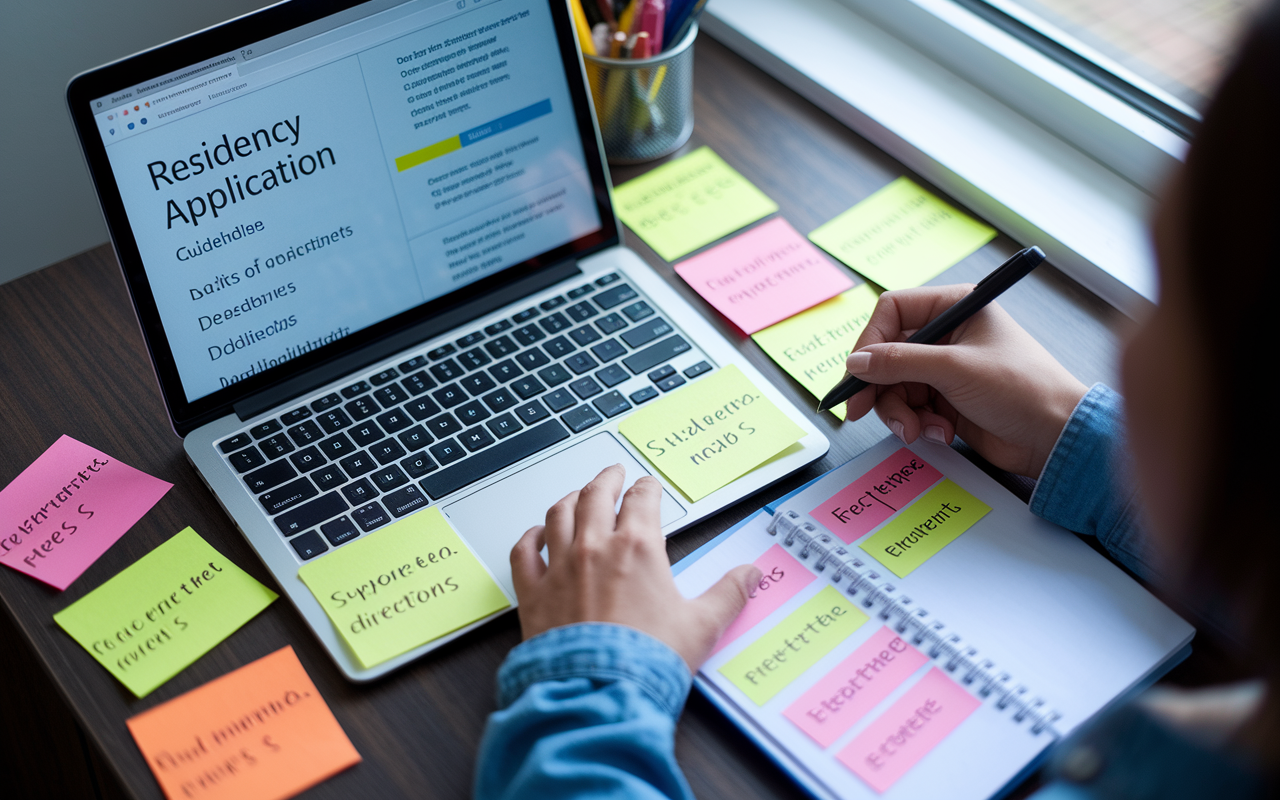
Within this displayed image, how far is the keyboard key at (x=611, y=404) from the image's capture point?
76 cm

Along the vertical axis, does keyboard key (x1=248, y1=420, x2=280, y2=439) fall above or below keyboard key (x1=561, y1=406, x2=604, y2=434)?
above

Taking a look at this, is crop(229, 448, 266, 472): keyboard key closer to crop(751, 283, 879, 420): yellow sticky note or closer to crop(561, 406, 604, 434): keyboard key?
crop(561, 406, 604, 434): keyboard key

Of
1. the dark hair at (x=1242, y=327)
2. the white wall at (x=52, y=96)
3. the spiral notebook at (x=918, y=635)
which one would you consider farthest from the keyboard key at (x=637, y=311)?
the white wall at (x=52, y=96)

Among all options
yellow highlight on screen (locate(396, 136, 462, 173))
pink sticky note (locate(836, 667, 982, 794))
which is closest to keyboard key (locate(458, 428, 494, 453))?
yellow highlight on screen (locate(396, 136, 462, 173))

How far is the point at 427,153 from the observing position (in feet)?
2.50

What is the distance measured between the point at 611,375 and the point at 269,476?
268 millimetres

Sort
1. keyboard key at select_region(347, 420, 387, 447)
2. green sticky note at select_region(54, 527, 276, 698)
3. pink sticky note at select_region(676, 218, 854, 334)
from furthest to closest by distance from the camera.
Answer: pink sticky note at select_region(676, 218, 854, 334) → keyboard key at select_region(347, 420, 387, 447) → green sticky note at select_region(54, 527, 276, 698)

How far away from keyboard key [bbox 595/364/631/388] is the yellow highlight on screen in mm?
212

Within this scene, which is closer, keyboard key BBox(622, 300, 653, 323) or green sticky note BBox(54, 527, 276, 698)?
green sticky note BBox(54, 527, 276, 698)

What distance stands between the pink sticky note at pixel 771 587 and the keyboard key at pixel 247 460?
0.36 m

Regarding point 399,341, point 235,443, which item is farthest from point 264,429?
point 399,341

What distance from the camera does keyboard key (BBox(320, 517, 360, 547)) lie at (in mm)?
678

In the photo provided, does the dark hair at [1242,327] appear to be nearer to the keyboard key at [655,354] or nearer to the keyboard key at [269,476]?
the keyboard key at [655,354]

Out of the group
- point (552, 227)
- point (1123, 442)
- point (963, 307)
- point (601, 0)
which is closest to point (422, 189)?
point (552, 227)
